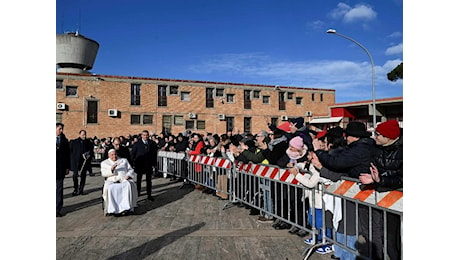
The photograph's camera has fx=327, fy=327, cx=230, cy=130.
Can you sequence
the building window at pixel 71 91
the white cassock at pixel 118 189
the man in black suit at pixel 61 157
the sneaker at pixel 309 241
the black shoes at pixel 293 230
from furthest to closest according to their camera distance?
the building window at pixel 71 91 < the man in black suit at pixel 61 157 < the white cassock at pixel 118 189 < the black shoes at pixel 293 230 < the sneaker at pixel 309 241

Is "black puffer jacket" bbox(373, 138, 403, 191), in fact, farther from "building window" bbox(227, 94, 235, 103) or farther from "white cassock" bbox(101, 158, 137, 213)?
"building window" bbox(227, 94, 235, 103)

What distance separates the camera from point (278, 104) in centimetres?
3950

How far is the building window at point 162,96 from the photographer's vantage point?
35.3m

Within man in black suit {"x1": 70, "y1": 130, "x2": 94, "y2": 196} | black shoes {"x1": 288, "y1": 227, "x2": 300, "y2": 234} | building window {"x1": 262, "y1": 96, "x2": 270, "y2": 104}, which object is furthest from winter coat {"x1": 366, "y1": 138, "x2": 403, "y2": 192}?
building window {"x1": 262, "y1": 96, "x2": 270, "y2": 104}

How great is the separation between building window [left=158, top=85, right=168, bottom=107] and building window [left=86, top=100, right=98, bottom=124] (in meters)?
6.47

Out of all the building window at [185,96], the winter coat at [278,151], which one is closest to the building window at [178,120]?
the building window at [185,96]

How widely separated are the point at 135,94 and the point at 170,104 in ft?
12.4

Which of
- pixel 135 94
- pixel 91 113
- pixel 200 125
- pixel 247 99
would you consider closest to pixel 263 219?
pixel 91 113

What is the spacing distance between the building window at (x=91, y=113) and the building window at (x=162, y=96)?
647cm

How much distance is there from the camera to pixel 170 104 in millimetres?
35406

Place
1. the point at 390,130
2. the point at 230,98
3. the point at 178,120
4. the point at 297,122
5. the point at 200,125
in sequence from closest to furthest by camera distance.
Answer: the point at 390,130
the point at 297,122
the point at 178,120
the point at 200,125
the point at 230,98

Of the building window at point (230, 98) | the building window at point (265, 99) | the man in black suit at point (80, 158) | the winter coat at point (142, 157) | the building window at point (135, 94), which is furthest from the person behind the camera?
the building window at point (265, 99)

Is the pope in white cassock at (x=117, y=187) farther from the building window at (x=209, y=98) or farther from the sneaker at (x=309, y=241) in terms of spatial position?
the building window at (x=209, y=98)

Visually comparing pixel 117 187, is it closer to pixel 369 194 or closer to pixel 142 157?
pixel 142 157
